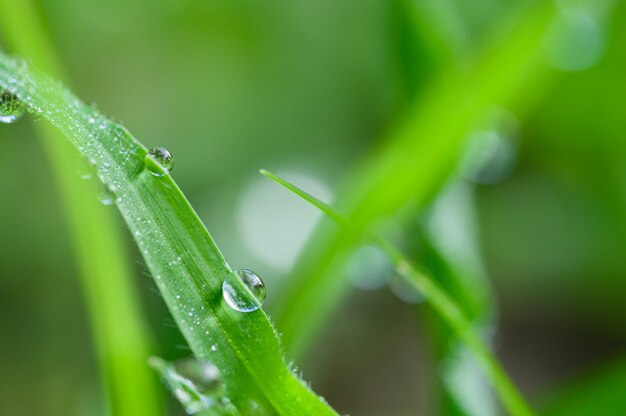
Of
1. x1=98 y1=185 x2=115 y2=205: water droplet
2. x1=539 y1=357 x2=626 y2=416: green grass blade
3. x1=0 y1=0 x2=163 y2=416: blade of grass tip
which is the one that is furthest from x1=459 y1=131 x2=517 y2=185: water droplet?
x1=98 y1=185 x2=115 y2=205: water droplet

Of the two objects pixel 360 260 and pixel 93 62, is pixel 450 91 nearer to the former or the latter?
pixel 360 260

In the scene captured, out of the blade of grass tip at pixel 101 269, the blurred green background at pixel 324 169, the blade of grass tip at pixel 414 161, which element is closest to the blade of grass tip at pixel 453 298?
the blade of grass tip at pixel 414 161

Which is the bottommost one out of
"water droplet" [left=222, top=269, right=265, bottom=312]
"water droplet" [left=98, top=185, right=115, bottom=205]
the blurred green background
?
the blurred green background

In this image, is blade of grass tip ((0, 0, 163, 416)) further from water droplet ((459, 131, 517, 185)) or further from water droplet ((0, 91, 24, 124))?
water droplet ((459, 131, 517, 185))

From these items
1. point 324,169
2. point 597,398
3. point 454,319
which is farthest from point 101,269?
point 324,169

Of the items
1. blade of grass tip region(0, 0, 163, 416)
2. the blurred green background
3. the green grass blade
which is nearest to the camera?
blade of grass tip region(0, 0, 163, 416)

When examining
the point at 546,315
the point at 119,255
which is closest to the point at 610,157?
the point at 546,315

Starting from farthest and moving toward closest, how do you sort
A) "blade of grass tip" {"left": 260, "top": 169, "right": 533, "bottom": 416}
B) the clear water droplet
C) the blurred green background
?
the blurred green background → the clear water droplet → "blade of grass tip" {"left": 260, "top": 169, "right": 533, "bottom": 416}

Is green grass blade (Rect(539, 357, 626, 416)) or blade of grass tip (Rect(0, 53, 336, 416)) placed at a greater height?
blade of grass tip (Rect(0, 53, 336, 416))
